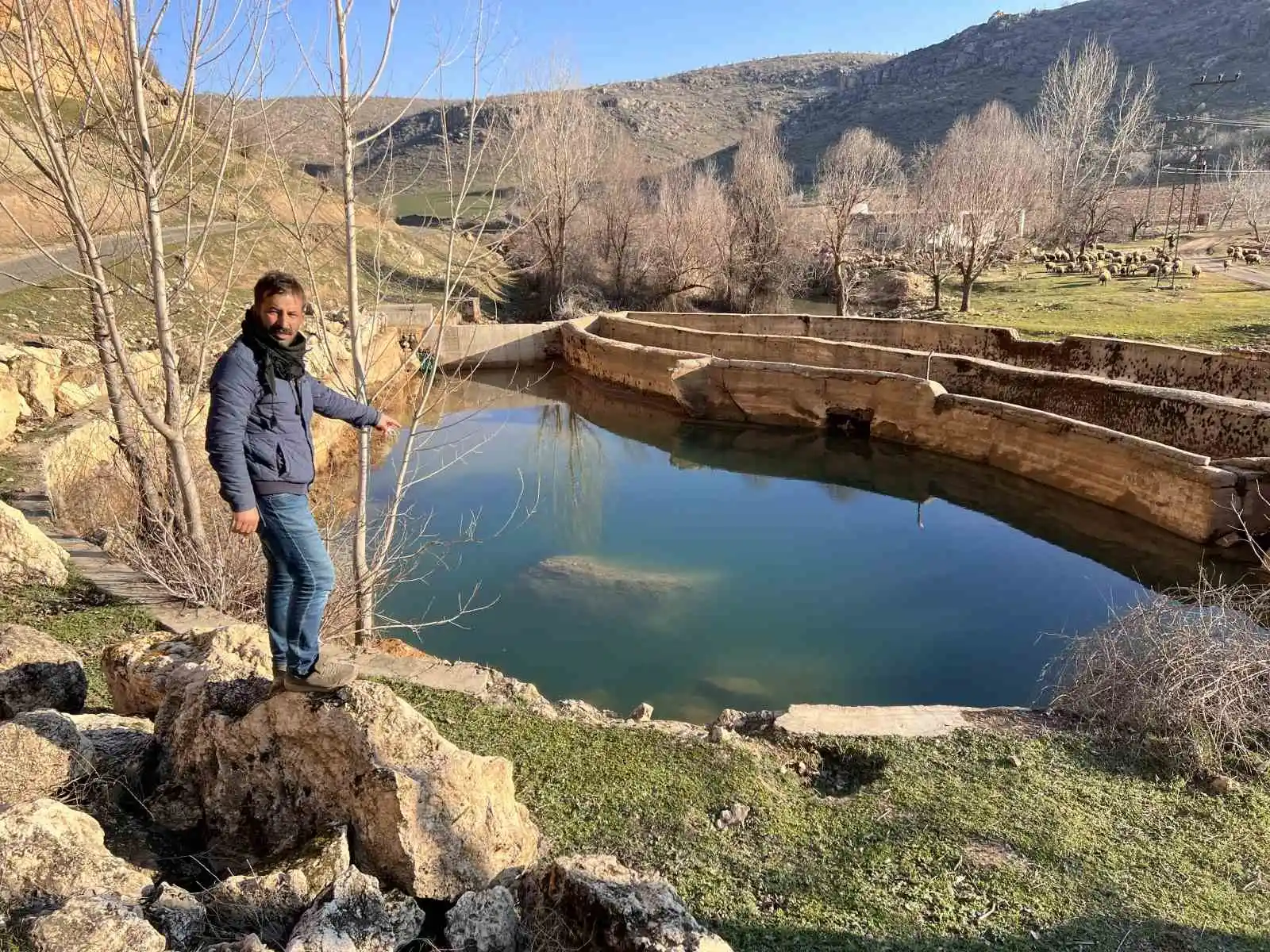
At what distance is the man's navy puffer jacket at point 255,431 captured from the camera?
293cm

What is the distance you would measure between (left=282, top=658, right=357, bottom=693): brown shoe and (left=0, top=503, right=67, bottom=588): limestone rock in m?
3.85

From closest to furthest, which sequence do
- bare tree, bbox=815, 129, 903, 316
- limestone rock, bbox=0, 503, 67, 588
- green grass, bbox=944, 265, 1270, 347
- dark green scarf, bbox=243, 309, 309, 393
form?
dark green scarf, bbox=243, 309, 309, 393 < limestone rock, bbox=0, 503, 67, 588 < green grass, bbox=944, 265, 1270, 347 < bare tree, bbox=815, 129, 903, 316

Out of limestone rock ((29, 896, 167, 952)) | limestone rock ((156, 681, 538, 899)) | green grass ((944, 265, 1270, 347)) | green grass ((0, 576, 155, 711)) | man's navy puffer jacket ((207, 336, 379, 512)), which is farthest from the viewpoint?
green grass ((944, 265, 1270, 347))

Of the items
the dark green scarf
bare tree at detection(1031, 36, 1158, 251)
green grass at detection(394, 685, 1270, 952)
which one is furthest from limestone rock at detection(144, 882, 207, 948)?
bare tree at detection(1031, 36, 1158, 251)

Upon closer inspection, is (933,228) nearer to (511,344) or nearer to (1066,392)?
(511,344)

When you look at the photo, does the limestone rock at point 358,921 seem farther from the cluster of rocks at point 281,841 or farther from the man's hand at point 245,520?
the man's hand at point 245,520

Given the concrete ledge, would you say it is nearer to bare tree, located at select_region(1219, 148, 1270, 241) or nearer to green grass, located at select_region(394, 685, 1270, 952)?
green grass, located at select_region(394, 685, 1270, 952)

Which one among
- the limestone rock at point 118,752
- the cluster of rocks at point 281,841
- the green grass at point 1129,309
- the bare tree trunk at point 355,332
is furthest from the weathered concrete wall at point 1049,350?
the limestone rock at point 118,752

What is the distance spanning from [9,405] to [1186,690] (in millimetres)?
10872

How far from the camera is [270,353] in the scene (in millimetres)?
3051

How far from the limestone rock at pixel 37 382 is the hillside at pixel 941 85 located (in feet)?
165

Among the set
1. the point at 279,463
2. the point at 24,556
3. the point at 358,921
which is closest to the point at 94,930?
the point at 358,921

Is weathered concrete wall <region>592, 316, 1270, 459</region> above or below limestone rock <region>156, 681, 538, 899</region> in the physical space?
above

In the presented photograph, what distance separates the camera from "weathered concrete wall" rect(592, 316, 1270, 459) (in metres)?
10.7
